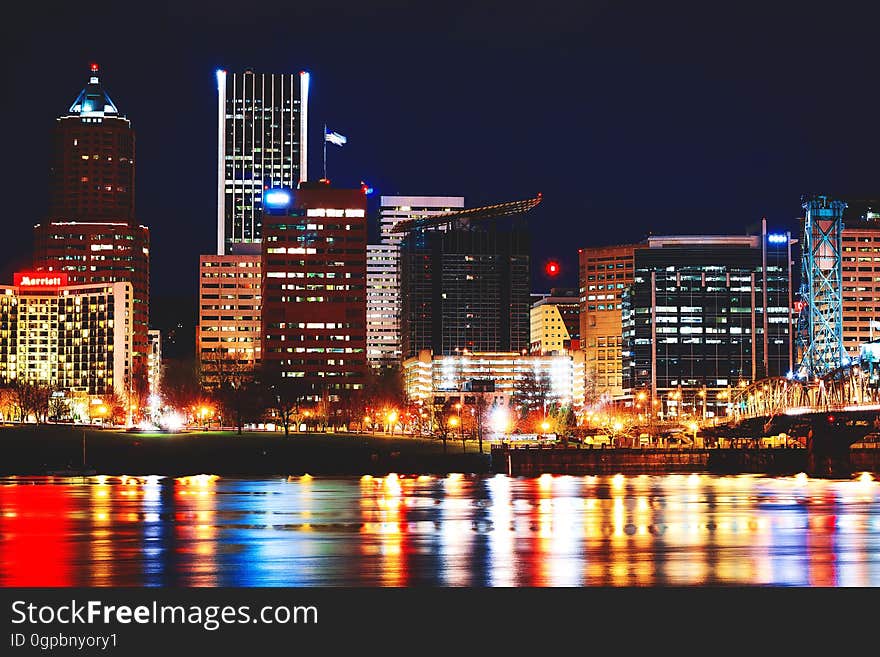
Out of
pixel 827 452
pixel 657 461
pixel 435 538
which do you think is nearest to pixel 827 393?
pixel 827 452

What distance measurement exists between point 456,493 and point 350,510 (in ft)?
69.6

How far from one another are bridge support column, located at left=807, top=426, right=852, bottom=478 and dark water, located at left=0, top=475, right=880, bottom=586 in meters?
53.7

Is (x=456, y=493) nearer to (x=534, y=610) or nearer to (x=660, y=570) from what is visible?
(x=660, y=570)

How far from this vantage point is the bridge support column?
458 feet

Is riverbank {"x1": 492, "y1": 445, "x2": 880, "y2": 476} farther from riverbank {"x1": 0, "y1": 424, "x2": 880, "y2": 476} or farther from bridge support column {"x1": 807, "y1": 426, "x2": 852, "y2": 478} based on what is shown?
bridge support column {"x1": 807, "y1": 426, "x2": 852, "y2": 478}

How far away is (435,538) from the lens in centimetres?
4950

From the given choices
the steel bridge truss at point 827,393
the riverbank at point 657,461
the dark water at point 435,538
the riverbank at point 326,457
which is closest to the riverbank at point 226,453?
the riverbank at point 326,457

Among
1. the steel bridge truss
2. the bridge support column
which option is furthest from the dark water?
the bridge support column

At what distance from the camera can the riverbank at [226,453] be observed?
137 m

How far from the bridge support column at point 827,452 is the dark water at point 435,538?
53.7 metres

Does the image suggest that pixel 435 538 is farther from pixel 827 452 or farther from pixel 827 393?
pixel 827 393

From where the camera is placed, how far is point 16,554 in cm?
4256

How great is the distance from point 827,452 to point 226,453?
2625 inches

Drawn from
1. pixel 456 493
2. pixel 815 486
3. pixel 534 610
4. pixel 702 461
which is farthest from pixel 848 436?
pixel 534 610
